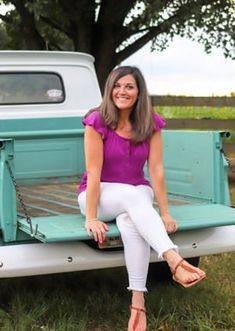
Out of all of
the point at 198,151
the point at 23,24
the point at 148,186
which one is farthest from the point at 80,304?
the point at 23,24

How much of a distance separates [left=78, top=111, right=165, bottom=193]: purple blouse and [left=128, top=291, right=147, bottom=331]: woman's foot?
25.4 inches

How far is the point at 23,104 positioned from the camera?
5.75m

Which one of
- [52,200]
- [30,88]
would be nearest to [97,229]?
[52,200]

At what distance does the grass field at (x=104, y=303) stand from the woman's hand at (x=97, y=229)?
0.61m

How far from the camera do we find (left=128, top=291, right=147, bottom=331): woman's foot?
142 inches

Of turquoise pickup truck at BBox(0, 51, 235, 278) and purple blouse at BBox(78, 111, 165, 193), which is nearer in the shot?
turquoise pickup truck at BBox(0, 51, 235, 278)

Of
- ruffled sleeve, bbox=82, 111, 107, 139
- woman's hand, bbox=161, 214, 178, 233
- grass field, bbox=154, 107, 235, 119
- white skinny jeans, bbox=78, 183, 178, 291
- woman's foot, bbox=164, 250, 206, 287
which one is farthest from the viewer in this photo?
grass field, bbox=154, 107, 235, 119

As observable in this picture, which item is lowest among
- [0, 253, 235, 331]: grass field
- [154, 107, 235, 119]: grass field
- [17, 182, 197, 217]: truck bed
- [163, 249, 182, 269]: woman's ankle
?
[0, 253, 235, 331]: grass field

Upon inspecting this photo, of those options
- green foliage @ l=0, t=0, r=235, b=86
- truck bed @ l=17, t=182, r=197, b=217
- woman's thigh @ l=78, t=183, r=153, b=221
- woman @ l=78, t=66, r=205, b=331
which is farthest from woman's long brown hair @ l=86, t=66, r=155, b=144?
green foliage @ l=0, t=0, r=235, b=86

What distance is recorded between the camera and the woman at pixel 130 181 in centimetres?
360

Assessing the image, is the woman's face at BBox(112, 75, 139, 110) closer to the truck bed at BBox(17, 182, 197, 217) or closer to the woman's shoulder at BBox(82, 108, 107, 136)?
the woman's shoulder at BBox(82, 108, 107, 136)

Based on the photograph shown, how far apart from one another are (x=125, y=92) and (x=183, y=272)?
106 cm

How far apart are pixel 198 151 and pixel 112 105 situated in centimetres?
75

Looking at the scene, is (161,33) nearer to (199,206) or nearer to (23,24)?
(23,24)
